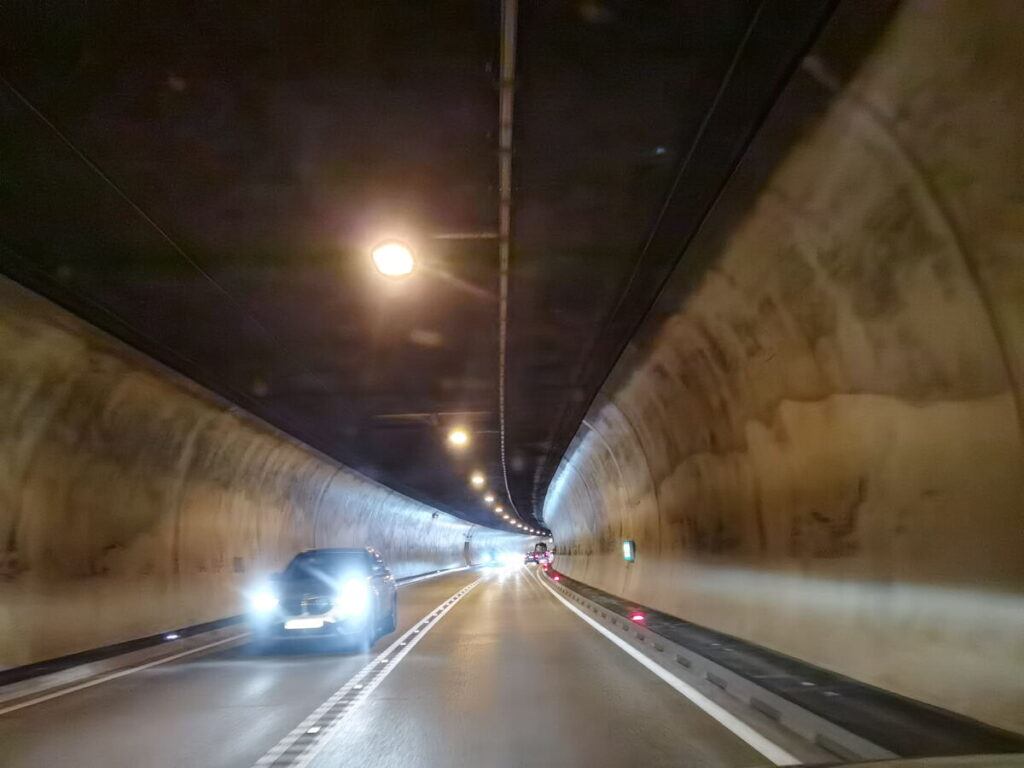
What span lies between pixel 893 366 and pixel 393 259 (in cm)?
553

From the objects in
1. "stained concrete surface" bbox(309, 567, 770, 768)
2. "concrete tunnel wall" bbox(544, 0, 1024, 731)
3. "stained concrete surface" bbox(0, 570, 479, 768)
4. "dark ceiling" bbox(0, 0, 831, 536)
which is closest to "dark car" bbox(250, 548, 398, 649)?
"stained concrete surface" bbox(0, 570, 479, 768)

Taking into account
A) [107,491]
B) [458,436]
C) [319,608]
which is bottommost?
[319,608]

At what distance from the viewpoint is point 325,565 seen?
55.7ft

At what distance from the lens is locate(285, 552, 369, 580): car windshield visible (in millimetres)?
16359

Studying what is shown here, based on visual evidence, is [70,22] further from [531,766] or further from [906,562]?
[906,562]

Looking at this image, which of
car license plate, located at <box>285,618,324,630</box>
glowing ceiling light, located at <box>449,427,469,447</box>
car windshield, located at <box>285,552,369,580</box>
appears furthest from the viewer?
glowing ceiling light, located at <box>449,427,469,447</box>

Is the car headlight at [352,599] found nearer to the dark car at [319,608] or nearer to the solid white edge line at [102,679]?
the dark car at [319,608]

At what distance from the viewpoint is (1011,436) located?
21.0 feet

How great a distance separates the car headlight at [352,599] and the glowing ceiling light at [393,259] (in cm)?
689

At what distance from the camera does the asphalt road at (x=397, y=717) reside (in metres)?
7.23

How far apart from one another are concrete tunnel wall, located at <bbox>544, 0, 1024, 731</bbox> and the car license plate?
712 cm

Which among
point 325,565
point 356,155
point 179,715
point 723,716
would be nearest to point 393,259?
point 356,155

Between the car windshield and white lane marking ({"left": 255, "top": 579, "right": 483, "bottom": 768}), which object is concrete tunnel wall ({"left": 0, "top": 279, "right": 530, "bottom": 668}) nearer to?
the car windshield

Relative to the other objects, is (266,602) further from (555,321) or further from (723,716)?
(723,716)
